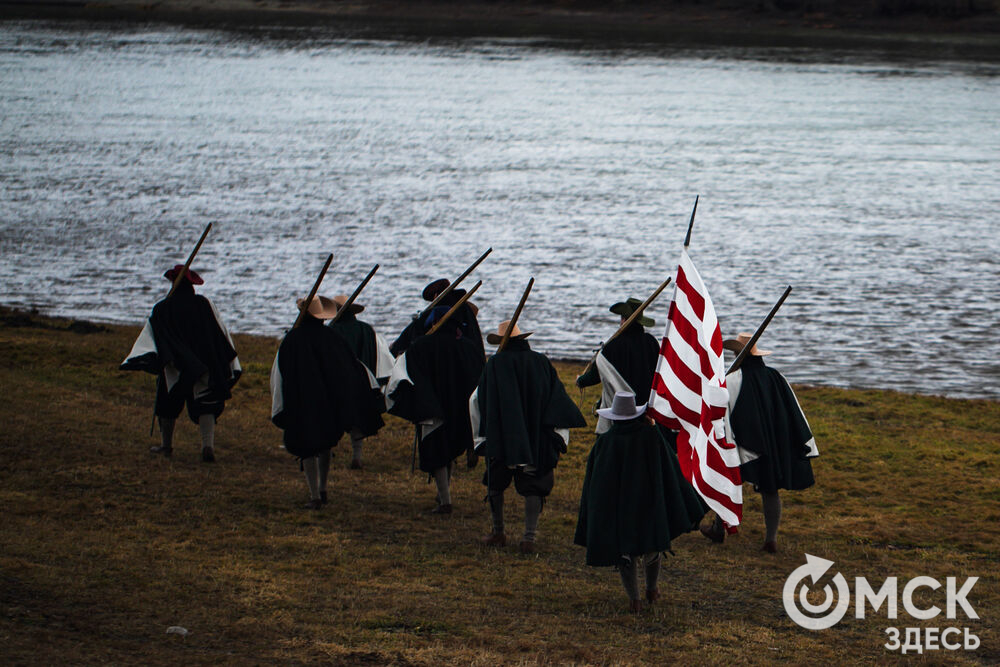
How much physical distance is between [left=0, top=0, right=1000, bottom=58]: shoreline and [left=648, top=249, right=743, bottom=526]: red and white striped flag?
2741 inches

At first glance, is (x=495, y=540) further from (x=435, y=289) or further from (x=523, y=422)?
(x=435, y=289)

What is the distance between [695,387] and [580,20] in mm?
80594

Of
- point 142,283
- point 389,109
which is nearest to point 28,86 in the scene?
point 389,109

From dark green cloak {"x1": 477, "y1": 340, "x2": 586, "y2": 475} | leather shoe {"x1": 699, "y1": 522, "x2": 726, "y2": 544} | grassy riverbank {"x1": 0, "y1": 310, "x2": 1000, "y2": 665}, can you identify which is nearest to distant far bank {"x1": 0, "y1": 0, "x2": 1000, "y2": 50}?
grassy riverbank {"x1": 0, "y1": 310, "x2": 1000, "y2": 665}

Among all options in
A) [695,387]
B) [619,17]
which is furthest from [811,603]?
[619,17]

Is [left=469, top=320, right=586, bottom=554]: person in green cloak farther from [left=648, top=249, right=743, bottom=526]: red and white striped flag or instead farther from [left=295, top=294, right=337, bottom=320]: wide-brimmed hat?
[left=295, top=294, right=337, bottom=320]: wide-brimmed hat

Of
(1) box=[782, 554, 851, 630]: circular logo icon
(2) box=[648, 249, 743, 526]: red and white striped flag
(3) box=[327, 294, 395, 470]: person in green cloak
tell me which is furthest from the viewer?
(3) box=[327, 294, 395, 470]: person in green cloak

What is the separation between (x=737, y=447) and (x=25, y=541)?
6400 mm

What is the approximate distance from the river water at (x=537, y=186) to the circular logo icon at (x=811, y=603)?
10.2 meters

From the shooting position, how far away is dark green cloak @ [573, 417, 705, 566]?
959 centimetres

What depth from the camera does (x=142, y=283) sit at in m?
28.2

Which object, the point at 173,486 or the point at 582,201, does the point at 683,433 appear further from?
the point at 582,201

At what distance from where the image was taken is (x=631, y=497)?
9641mm

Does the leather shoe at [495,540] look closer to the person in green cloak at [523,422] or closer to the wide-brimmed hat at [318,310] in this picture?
the person in green cloak at [523,422]
